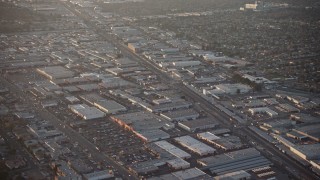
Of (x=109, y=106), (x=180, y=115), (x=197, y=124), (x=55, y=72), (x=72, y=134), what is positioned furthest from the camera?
(x=55, y=72)

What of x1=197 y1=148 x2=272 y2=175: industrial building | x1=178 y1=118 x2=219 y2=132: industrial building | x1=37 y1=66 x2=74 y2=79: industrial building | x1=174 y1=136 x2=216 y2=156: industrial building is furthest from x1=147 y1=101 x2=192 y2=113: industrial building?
x1=37 y1=66 x2=74 y2=79: industrial building

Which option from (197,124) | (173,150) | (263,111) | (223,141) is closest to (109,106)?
(197,124)

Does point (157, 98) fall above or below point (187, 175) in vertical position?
above

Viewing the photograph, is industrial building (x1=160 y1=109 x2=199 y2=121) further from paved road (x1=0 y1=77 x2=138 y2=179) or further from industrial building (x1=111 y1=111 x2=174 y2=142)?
paved road (x1=0 y1=77 x2=138 y2=179)

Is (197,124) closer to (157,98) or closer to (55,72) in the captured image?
(157,98)

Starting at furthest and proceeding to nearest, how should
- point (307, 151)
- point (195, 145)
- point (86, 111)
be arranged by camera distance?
point (86, 111) < point (195, 145) < point (307, 151)

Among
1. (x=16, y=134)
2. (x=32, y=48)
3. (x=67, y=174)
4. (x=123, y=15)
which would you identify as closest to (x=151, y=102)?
(x=16, y=134)

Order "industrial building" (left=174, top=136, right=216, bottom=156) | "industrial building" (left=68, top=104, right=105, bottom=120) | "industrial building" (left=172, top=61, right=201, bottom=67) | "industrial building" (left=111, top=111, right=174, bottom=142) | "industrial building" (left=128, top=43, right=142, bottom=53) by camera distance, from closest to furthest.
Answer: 1. "industrial building" (left=174, top=136, right=216, bottom=156)
2. "industrial building" (left=111, top=111, right=174, bottom=142)
3. "industrial building" (left=68, top=104, right=105, bottom=120)
4. "industrial building" (left=172, top=61, right=201, bottom=67)
5. "industrial building" (left=128, top=43, right=142, bottom=53)

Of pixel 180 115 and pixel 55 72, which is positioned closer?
pixel 180 115
